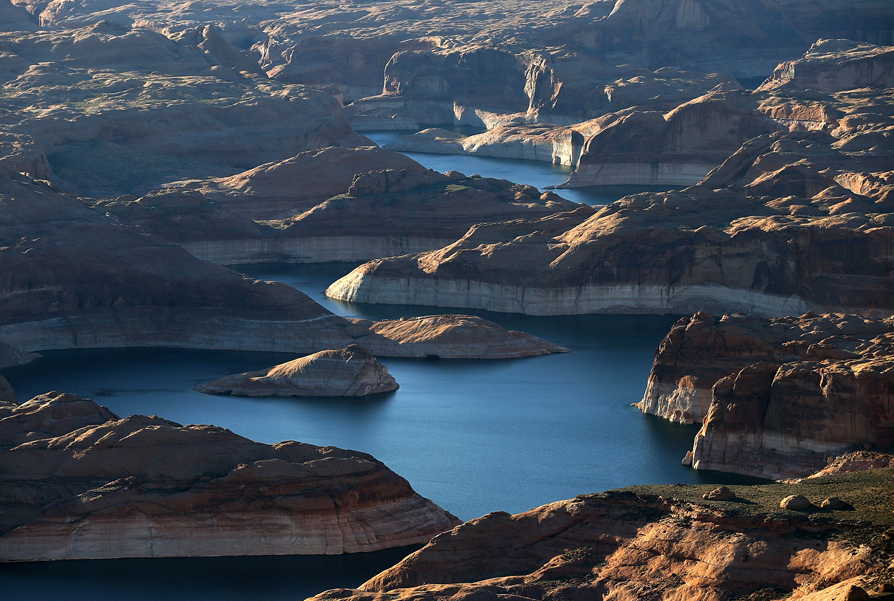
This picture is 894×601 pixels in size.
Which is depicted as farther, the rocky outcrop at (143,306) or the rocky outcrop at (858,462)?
the rocky outcrop at (143,306)

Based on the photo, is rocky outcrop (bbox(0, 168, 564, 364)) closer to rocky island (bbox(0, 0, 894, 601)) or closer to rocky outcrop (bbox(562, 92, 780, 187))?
rocky island (bbox(0, 0, 894, 601))

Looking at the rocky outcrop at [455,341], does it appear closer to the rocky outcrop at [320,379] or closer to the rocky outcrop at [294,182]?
the rocky outcrop at [320,379]

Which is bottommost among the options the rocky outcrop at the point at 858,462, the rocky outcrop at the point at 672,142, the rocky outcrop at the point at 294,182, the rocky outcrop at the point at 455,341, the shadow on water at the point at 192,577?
the shadow on water at the point at 192,577

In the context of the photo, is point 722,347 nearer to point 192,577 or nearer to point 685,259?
point 192,577

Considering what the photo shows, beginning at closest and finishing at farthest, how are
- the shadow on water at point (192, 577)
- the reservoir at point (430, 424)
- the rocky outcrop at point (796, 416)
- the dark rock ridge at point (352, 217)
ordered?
1. the shadow on water at point (192, 577)
2. the reservoir at point (430, 424)
3. the rocky outcrop at point (796, 416)
4. the dark rock ridge at point (352, 217)

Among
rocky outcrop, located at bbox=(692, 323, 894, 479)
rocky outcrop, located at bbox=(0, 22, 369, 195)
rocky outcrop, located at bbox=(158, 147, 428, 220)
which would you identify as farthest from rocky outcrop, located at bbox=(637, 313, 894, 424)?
rocky outcrop, located at bbox=(0, 22, 369, 195)

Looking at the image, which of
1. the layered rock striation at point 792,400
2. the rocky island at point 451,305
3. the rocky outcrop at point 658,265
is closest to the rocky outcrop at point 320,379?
the rocky island at point 451,305

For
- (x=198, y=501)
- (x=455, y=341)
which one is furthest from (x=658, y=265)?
(x=198, y=501)
